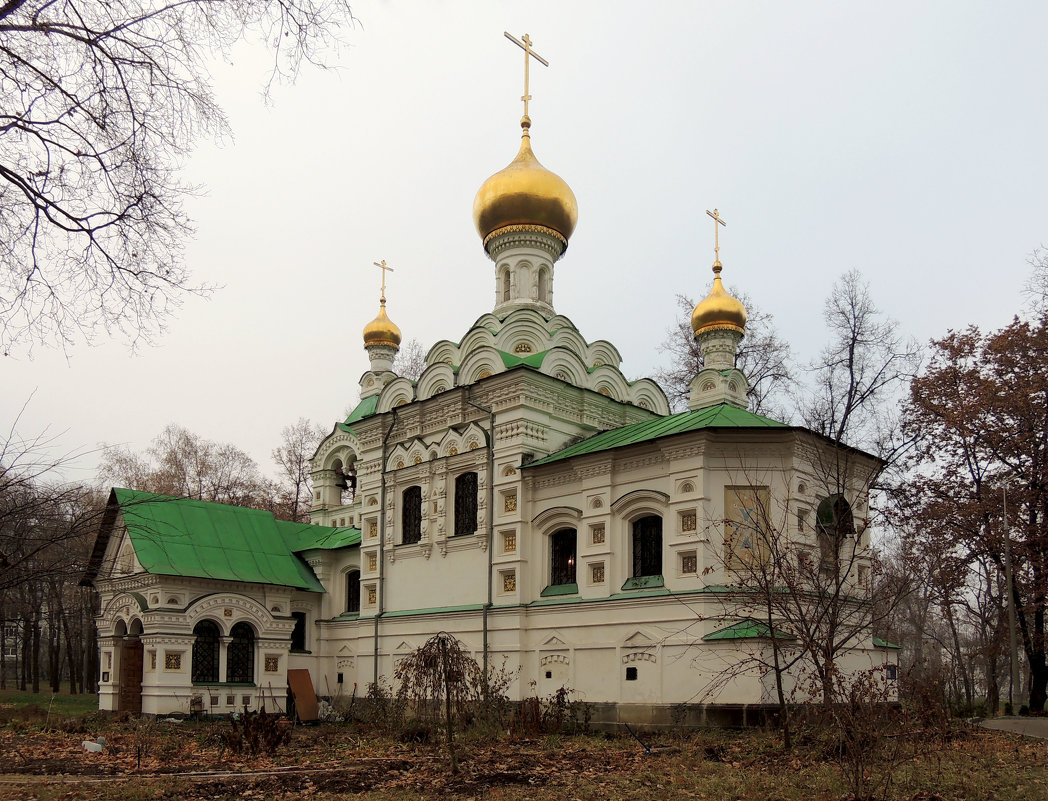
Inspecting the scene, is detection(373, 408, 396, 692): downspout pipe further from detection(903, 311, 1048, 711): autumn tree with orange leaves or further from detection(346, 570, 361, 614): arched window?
detection(903, 311, 1048, 711): autumn tree with orange leaves

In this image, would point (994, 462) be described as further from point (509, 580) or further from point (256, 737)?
point (256, 737)

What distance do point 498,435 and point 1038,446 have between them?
38.4ft

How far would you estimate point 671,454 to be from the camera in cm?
1680

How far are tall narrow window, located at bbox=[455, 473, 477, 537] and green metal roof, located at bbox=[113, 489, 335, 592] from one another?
4.45 metres

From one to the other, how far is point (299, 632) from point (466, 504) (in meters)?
6.39

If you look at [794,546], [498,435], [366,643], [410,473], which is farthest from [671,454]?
[366,643]

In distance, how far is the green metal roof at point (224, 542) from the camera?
21.0 m

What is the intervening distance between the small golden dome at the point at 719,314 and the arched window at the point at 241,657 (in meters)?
12.9

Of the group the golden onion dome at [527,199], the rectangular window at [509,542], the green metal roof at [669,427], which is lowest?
the rectangular window at [509,542]

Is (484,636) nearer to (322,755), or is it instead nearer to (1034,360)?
(322,755)

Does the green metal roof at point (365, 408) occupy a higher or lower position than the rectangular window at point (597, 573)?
higher

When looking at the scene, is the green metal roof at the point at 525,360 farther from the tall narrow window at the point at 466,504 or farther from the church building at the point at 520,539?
the tall narrow window at the point at 466,504

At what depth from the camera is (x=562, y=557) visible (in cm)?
1872

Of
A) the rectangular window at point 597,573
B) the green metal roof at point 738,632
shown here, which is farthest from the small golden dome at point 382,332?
the green metal roof at point 738,632
